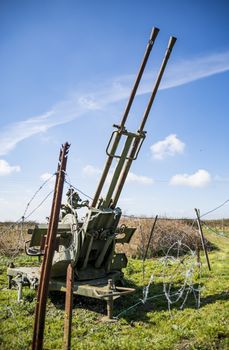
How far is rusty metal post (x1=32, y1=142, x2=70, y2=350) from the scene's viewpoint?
4.53 metres

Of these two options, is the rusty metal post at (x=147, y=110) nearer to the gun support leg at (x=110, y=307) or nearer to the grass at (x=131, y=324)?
the gun support leg at (x=110, y=307)

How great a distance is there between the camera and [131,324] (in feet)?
22.3

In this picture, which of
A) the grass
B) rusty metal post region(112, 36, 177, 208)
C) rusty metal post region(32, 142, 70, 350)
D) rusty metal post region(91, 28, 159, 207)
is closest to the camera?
rusty metal post region(32, 142, 70, 350)

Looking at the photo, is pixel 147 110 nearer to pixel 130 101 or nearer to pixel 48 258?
pixel 130 101

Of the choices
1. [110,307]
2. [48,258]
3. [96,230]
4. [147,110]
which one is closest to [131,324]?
[110,307]

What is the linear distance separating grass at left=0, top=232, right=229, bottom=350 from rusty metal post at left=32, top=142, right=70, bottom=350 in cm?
131

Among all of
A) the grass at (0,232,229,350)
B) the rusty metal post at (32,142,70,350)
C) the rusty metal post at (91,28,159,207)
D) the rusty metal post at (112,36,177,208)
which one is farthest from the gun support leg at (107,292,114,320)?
the rusty metal post at (32,142,70,350)

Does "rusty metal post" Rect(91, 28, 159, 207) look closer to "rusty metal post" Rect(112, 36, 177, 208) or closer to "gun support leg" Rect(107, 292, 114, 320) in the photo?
"rusty metal post" Rect(112, 36, 177, 208)

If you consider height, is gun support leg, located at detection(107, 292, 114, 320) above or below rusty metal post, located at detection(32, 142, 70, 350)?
below

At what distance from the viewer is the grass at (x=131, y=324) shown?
226 inches

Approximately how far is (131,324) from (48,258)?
2984 millimetres

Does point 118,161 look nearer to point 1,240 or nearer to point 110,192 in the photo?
point 110,192

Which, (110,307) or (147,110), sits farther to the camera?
(147,110)

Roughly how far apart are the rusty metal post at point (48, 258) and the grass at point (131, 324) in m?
1.31
